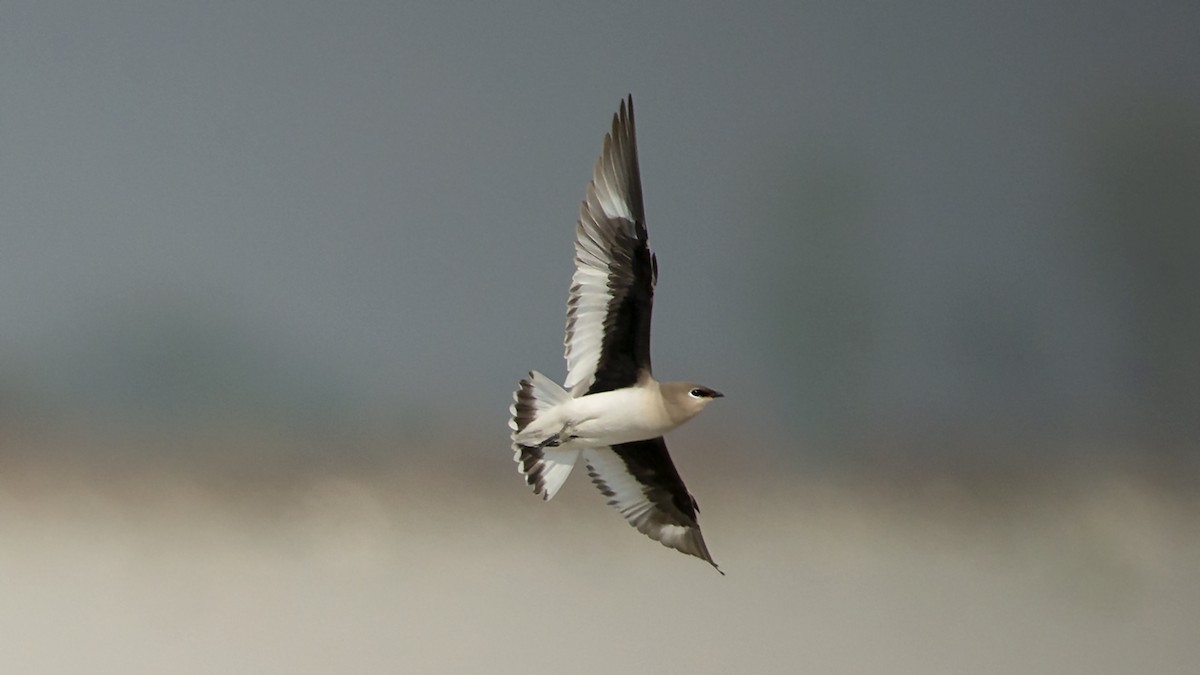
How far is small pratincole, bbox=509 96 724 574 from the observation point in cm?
146

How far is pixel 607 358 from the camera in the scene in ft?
4.95

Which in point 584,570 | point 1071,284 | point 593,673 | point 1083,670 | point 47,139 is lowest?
point 1083,670

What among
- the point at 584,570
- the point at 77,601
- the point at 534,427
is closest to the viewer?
the point at 534,427

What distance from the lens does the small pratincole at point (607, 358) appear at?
1.46m

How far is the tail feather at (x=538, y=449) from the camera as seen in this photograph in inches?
59.0

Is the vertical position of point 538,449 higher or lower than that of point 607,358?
lower

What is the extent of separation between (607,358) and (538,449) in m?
0.13

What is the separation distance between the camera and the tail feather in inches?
59.0

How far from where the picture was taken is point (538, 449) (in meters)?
1.54

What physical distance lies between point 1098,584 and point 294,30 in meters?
1.46

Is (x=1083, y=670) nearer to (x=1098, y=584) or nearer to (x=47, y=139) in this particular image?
(x=1098, y=584)

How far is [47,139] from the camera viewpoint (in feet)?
6.10

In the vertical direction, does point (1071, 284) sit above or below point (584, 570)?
above

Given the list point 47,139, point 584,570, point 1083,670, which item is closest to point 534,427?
point 584,570
